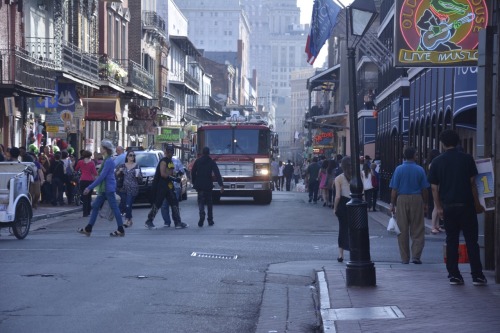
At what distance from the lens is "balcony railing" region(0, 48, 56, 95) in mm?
31695

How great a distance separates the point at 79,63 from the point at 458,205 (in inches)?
1177

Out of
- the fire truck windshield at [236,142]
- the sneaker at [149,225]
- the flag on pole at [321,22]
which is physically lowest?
the sneaker at [149,225]

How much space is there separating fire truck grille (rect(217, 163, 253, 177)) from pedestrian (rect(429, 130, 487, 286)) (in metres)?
22.1

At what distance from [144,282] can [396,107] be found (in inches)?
1106

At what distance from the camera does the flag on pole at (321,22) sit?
110 feet

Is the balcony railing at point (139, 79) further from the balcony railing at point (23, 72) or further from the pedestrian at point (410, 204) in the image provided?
the pedestrian at point (410, 204)

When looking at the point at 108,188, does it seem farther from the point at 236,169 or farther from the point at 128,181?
the point at 236,169

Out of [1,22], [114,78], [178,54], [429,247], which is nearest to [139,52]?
[114,78]

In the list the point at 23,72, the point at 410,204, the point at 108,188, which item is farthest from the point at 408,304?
the point at 23,72

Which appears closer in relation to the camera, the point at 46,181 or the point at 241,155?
the point at 46,181

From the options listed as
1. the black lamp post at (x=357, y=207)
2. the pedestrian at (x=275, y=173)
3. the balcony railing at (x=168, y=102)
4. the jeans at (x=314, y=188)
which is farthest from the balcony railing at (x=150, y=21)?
the black lamp post at (x=357, y=207)

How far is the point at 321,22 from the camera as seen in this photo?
115ft

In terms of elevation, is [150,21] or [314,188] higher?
[150,21]

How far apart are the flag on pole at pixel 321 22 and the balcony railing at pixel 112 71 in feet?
36.5
